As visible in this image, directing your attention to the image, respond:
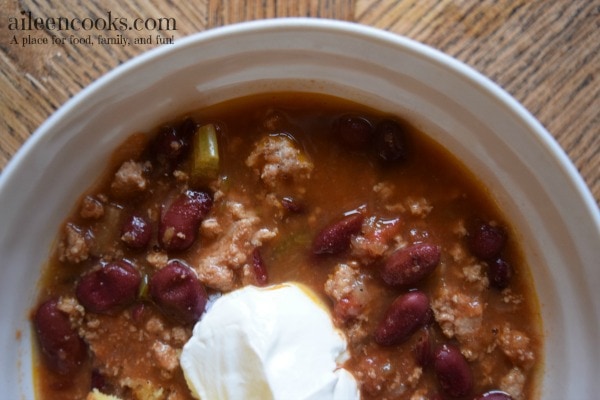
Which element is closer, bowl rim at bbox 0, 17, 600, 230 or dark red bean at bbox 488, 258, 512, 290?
bowl rim at bbox 0, 17, 600, 230

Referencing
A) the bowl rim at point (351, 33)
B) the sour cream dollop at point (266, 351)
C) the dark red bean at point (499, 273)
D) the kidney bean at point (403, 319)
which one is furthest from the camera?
the dark red bean at point (499, 273)

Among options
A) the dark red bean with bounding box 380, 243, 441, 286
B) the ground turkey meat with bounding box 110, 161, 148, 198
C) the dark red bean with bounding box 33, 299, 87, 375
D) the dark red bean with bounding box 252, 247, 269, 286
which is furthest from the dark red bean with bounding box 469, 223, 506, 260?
the dark red bean with bounding box 33, 299, 87, 375

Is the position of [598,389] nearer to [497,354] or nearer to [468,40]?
[497,354]

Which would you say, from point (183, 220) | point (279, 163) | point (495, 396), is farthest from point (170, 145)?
point (495, 396)

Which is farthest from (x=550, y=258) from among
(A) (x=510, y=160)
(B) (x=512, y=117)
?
(B) (x=512, y=117)

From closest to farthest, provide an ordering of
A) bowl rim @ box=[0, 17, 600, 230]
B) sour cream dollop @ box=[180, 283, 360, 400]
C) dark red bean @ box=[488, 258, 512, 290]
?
bowl rim @ box=[0, 17, 600, 230] < sour cream dollop @ box=[180, 283, 360, 400] < dark red bean @ box=[488, 258, 512, 290]

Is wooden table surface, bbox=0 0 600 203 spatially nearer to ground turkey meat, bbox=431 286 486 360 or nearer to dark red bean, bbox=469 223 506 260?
dark red bean, bbox=469 223 506 260

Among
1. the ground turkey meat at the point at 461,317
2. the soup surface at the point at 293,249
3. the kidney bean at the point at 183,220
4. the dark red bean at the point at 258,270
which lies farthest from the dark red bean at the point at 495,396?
the kidney bean at the point at 183,220

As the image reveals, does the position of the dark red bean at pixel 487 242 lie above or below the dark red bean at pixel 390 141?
below

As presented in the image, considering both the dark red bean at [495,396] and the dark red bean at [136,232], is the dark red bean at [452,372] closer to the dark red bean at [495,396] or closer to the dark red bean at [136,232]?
the dark red bean at [495,396]
